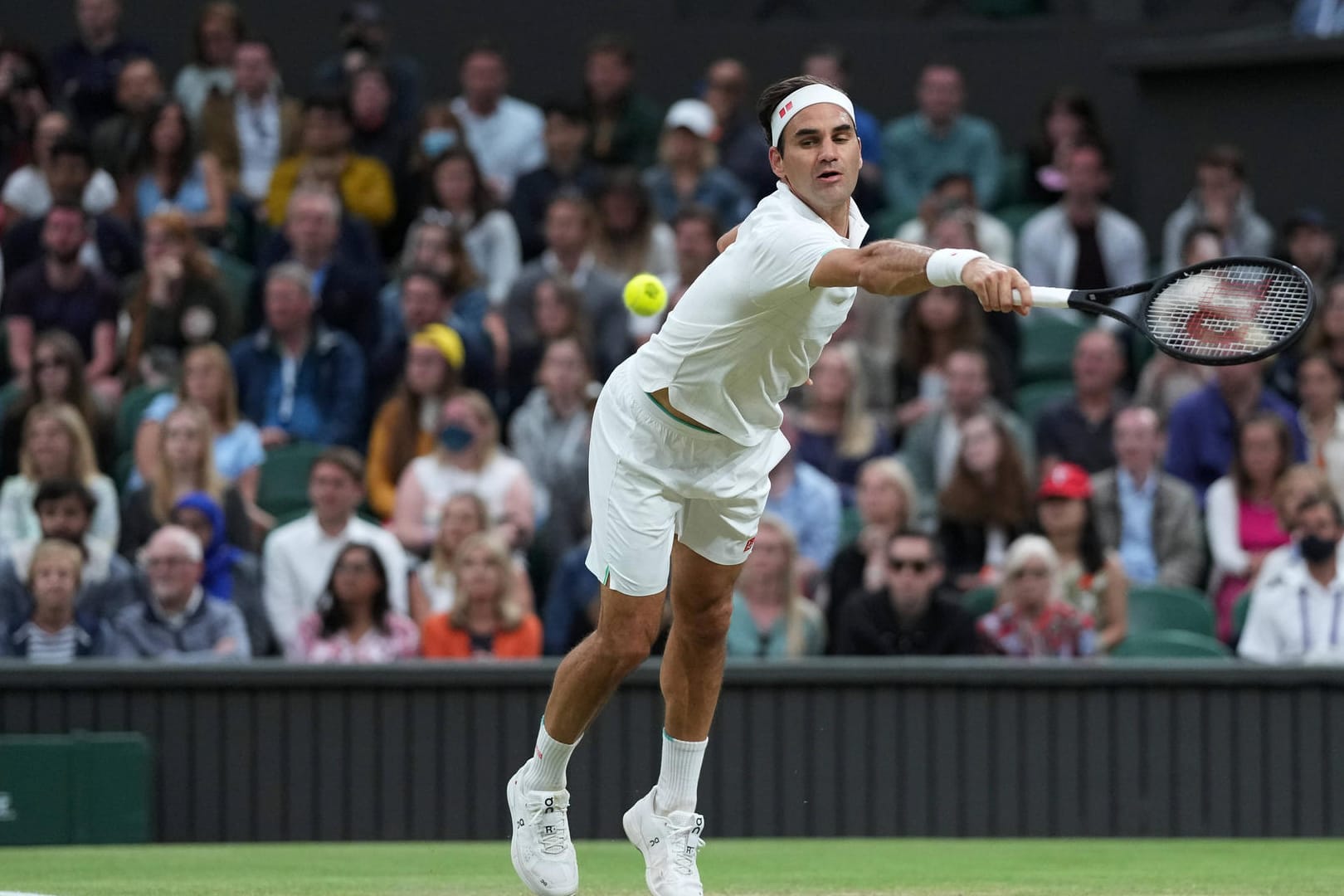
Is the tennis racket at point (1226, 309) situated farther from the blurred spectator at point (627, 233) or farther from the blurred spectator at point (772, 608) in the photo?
the blurred spectator at point (627, 233)

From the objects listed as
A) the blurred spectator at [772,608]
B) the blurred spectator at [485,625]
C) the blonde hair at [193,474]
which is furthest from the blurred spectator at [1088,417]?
the blonde hair at [193,474]

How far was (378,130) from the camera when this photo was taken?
12.1 metres

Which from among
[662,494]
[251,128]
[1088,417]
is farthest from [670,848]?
[251,128]

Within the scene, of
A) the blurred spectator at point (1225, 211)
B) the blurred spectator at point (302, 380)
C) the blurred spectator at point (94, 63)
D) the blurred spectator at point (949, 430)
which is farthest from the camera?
the blurred spectator at point (94, 63)

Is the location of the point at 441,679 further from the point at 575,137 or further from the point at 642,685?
the point at 575,137

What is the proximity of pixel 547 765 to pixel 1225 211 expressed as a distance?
673 cm

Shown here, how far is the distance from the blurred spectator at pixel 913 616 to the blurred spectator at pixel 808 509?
88 cm

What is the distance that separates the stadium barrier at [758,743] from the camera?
7988 millimetres

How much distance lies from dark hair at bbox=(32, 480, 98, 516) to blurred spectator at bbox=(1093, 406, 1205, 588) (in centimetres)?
435

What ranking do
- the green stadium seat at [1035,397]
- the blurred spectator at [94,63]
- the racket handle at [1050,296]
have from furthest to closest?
the blurred spectator at [94,63], the green stadium seat at [1035,397], the racket handle at [1050,296]

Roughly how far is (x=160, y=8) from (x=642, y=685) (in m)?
7.76

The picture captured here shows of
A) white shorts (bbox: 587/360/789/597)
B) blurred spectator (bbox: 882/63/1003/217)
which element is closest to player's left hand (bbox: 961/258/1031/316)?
white shorts (bbox: 587/360/789/597)

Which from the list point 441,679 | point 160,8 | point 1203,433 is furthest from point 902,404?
point 160,8

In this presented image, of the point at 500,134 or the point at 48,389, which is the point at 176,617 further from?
the point at 500,134
